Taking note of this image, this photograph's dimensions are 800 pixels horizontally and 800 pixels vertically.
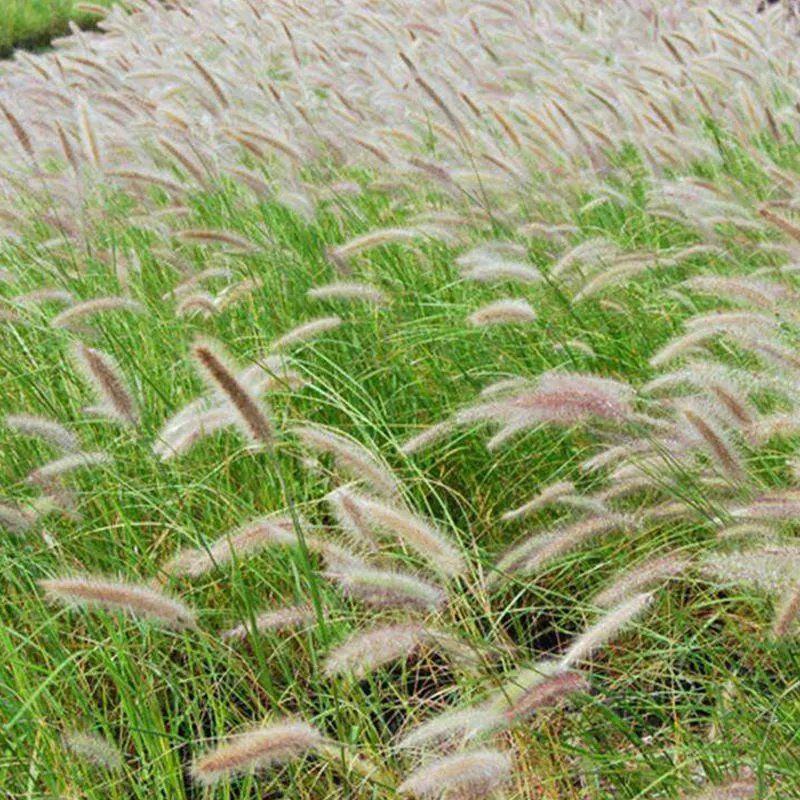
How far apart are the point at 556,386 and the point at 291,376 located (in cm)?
97

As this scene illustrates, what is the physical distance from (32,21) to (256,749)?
15138 mm

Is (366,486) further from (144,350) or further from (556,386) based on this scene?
(144,350)

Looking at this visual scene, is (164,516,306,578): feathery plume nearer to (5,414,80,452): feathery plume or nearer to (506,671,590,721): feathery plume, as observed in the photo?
(5,414,80,452): feathery plume

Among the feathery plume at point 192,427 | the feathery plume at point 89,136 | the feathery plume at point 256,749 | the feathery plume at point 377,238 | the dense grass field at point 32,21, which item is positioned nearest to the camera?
the feathery plume at point 256,749

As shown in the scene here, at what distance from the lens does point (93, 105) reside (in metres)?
4.84

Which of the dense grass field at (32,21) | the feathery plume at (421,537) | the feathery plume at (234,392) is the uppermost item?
the feathery plume at (234,392)

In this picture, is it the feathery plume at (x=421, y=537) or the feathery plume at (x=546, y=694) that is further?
the feathery plume at (x=421, y=537)

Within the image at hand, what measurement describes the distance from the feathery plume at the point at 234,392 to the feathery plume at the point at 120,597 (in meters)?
0.25

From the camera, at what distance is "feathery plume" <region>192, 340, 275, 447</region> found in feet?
5.59

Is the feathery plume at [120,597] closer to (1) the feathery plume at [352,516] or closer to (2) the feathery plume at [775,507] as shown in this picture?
(1) the feathery plume at [352,516]

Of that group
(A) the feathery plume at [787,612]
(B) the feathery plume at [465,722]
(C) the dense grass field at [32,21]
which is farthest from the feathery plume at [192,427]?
(C) the dense grass field at [32,21]

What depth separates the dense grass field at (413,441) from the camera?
183 cm

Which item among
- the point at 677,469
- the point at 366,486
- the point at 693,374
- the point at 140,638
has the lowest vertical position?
the point at 140,638

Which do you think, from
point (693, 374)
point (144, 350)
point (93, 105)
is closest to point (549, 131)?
point (144, 350)
